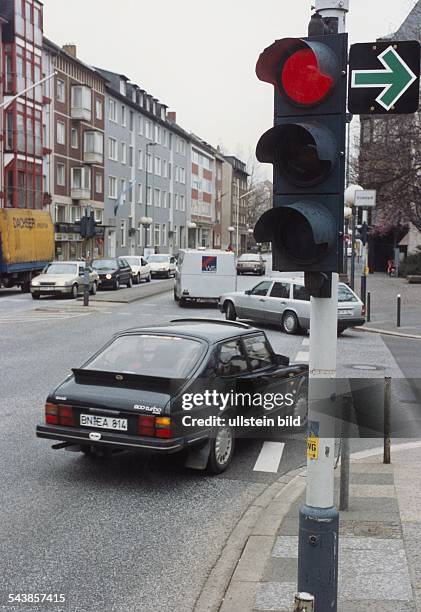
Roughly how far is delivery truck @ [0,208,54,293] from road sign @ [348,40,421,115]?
32.0 metres

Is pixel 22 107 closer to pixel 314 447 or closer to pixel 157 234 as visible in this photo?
pixel 157 234

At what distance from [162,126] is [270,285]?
61379mm

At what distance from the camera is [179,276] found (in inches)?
1216

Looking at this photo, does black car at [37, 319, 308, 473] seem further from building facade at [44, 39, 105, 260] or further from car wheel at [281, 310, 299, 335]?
building facade at [44, 39, 105, 260]

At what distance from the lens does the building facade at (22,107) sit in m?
46.8

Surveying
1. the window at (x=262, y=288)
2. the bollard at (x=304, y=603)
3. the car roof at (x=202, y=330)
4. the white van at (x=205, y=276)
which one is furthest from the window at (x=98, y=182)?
the bollard at (x=304, y=603)

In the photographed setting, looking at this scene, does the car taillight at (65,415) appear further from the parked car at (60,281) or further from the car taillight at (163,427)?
the parked car at (60,281)

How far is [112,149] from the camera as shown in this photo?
221 feet

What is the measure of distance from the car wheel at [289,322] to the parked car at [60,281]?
516 inches

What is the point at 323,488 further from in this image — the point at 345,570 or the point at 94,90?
the point at 94,90

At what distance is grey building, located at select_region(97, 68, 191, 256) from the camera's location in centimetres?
6688

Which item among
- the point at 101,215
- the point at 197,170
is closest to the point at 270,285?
the point at 101,215

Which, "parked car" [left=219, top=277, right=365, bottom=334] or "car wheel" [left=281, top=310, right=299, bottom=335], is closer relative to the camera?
"parked car" [left=219, top=277, right=365, bottom=334]

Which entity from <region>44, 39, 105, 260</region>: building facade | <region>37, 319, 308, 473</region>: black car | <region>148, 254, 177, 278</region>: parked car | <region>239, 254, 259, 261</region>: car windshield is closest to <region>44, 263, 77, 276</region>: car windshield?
<region>148, 254, 177, 278</region>: parked car
